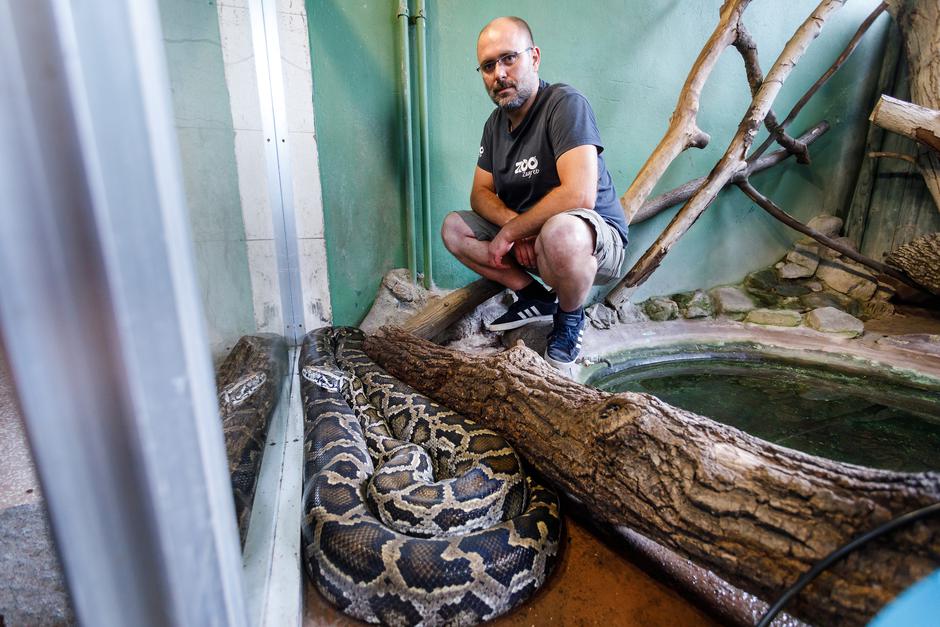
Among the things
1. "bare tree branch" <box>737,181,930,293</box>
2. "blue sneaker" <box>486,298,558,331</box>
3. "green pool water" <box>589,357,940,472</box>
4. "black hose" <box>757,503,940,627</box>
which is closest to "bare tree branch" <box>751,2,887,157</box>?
"bare tree branch" <box>737,181,930,293</box>

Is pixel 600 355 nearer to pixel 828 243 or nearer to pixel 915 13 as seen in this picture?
pixel 828 243

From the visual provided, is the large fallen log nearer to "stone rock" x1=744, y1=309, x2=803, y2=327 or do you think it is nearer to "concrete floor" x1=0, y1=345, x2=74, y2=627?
"concrete floor" x1=0, y1=345, x2=74, y2=627

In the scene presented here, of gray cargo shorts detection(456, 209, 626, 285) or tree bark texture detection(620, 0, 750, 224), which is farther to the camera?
tree bark texture detection(620, 0, 750, 224)

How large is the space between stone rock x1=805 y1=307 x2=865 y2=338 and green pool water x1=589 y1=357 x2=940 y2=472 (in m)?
0.67

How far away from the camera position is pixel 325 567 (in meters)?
1.40

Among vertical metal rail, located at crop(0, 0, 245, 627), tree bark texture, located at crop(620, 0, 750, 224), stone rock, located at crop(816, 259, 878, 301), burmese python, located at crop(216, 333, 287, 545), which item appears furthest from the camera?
stone rock, located at crop(816, 259, 878, 301)

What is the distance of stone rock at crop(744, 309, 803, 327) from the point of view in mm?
3971

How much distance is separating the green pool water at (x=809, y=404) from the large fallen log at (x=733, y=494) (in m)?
1.43

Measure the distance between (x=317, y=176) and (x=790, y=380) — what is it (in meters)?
3.47

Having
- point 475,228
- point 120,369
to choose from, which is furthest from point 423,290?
point 120,369

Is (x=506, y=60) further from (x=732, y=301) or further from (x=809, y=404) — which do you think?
(x=732, y=301)

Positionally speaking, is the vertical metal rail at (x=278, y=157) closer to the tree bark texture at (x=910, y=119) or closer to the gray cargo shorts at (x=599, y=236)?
the gray cargo shorts at (x=599, y=236)

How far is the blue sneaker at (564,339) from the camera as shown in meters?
2.68

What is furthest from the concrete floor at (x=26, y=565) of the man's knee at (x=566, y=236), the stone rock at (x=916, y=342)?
the stone rock at (x=916, y=342)
